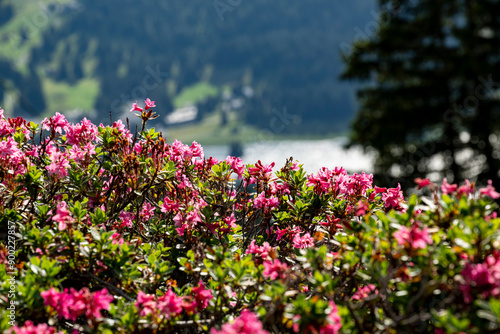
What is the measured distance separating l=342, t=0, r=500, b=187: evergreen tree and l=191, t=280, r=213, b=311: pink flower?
16147mm

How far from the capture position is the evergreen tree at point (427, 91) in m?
17.4

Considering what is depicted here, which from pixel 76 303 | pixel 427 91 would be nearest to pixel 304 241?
pixel 76 303

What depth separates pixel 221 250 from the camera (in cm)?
251

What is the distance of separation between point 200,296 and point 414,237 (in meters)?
1.08

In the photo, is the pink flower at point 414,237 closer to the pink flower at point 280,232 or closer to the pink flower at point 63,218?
the pink flower at point 280,232

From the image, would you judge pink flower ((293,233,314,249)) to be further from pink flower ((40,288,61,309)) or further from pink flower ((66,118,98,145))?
pink flower ((66,118,98,145))

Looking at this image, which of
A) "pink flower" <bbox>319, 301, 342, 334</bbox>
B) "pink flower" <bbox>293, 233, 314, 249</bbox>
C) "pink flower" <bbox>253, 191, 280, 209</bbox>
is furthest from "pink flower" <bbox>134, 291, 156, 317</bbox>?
"pink flower" <bbox>253, 191, 280, 209</bbox>

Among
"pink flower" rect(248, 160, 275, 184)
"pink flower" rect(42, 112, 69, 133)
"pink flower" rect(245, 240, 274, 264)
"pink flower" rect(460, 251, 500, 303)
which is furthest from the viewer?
"pink flower" rect(248, 160, 275, 184)

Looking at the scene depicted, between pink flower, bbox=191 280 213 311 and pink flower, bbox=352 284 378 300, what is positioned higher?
pink flower, bbox=191 280 213 311

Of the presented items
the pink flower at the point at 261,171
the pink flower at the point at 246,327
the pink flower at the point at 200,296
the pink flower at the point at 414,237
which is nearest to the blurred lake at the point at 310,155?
the pink flower at the point at 261,171

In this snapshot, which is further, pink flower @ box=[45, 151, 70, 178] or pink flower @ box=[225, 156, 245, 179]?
pink flower @ box=[225, 156, 245, 179]

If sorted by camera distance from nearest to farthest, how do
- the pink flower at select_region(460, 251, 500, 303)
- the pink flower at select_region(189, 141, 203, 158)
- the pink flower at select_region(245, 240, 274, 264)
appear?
the pink flower at select_region(460, 251, 500, 303) → the pink flower at select_region(245, 240, 274, 264) → the pink flower at select_region(189, 141, 203, 158)

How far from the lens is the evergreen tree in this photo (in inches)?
687

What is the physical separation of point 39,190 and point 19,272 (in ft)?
2.68
